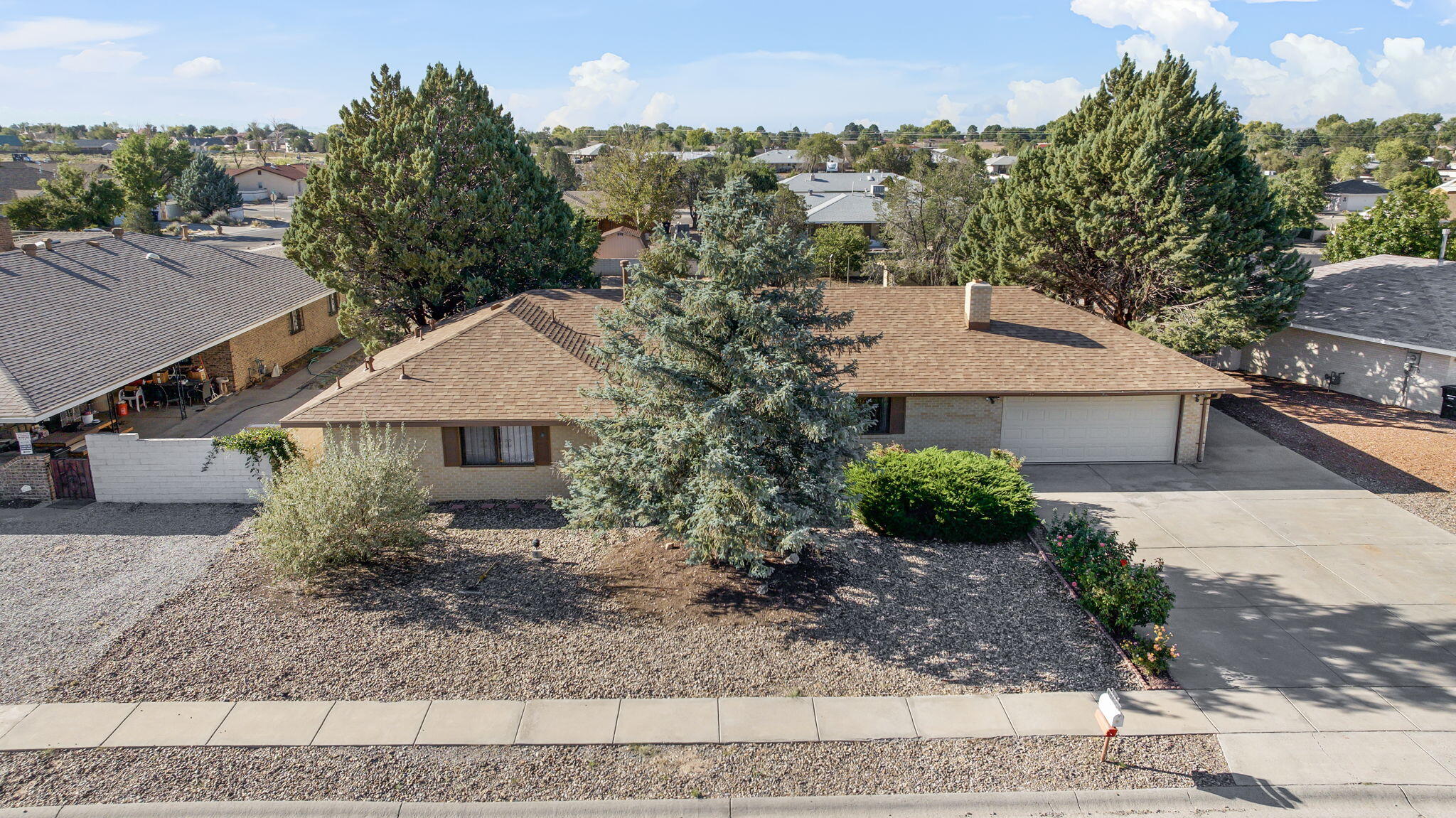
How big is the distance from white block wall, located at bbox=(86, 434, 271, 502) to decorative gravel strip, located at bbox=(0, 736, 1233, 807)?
26.9ft

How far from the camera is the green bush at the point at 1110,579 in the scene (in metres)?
12.2

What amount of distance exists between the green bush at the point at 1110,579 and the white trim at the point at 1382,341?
15335 mm

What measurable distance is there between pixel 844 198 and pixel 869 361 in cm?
4837

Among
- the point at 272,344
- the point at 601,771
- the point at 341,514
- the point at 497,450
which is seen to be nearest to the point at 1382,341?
the point at 497,450

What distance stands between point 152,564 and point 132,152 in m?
77.5

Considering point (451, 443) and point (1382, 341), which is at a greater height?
point (1382, 341)

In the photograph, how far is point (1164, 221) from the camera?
24328mm

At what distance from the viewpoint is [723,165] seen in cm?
9194

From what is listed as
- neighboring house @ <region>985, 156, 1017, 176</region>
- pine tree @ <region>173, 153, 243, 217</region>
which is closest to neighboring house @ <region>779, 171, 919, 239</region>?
neighboring house @ <region>985, 156, 1017, 176</region>

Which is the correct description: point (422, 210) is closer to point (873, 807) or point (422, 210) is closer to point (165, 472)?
point (165, 472)

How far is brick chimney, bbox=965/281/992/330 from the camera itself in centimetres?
2122

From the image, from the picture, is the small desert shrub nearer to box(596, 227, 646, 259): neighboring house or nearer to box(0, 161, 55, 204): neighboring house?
box(596, 227, 646, 259): neighboring house

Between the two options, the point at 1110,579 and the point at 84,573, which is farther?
the point at 84,573

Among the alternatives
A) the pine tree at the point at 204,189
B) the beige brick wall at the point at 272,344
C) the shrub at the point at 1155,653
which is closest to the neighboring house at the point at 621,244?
the beige brick wall at the point at 272,344
